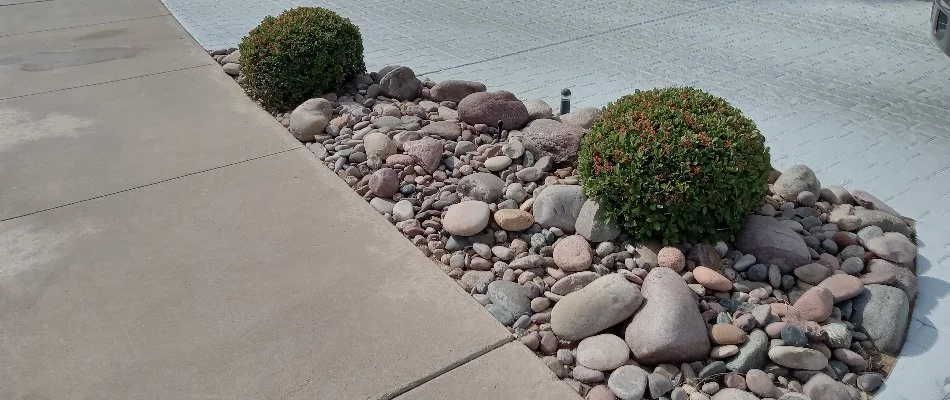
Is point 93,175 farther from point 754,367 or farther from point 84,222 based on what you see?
point 754,367

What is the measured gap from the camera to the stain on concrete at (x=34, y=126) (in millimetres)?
5453

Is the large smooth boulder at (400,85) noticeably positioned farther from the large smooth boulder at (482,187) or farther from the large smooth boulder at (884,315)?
the large smooth boulder at (884,315)

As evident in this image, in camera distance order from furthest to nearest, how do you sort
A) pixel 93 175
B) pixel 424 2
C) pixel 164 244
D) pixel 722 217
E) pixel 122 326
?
pixel 424 2
pixel 93 175
pixel 164 244
pixel 722 217
pixel 122 326

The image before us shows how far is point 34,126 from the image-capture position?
5.66m

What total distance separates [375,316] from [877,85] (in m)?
5.19

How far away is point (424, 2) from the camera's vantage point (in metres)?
9.38

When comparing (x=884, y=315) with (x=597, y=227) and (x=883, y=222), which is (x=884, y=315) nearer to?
(x=883, y=222)

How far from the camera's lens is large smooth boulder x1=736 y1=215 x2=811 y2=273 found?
362 centimetres

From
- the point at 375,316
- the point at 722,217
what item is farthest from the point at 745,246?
the point at 375,316

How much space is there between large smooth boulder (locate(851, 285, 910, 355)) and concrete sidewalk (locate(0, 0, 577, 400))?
4.81 feet

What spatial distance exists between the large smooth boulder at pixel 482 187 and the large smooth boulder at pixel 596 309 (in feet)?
3.65

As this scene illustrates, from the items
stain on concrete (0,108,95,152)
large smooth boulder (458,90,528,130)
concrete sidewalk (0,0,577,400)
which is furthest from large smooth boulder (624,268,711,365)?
stain on concrete (0,108,95,152)

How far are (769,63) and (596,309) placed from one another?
4.63m

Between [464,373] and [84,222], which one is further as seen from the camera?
[84,222]
